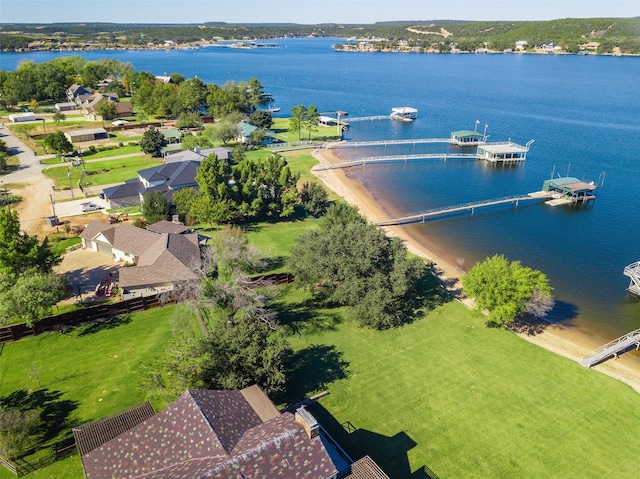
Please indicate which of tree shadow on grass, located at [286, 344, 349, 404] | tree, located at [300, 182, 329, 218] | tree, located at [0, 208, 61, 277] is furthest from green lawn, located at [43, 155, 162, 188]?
tree shadow on grass, located at [286, 344, 349, 404]

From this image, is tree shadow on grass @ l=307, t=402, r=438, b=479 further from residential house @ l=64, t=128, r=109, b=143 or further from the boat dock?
residential house @ l=64, t=128, r=109, b=143

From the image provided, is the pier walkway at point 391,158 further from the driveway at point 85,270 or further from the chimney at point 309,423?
the chimney at point 309,423

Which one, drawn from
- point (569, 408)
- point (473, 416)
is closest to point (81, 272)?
point (473, 416)

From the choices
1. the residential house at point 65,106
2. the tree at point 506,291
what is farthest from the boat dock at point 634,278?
the residential house at point 65,106

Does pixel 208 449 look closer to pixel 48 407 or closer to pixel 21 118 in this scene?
pixel 48 407

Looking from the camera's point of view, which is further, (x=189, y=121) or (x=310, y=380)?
(x=189, y=121)

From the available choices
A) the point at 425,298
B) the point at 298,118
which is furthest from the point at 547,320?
the point at 298,118

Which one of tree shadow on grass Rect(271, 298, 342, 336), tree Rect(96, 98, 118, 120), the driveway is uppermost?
tree Rect(96, 98, 118, 120)
